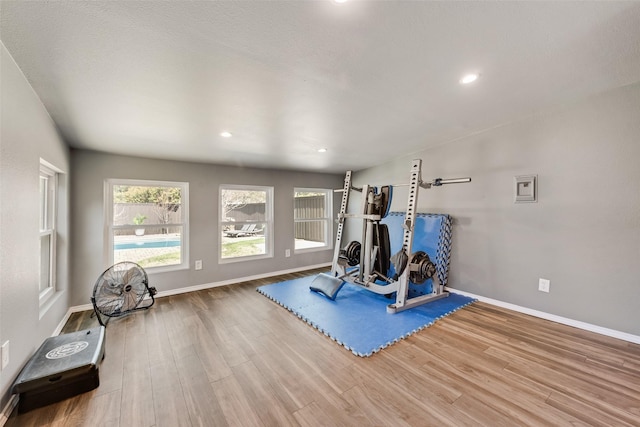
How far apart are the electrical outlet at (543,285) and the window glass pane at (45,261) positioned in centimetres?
515

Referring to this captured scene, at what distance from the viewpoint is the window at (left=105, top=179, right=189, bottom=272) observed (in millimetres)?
3311

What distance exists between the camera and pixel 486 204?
125 inches

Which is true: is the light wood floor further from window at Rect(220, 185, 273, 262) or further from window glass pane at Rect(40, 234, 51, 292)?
window at Rect(220, 185, 273, 262)

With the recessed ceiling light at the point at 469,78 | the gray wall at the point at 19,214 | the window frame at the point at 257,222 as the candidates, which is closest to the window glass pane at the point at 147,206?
the window frame at the point at 257,222

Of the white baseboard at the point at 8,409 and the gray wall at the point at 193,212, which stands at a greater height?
the gray wall at the point at 193,212

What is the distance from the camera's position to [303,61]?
62.3 inches

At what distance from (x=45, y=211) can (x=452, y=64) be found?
3.90 metres

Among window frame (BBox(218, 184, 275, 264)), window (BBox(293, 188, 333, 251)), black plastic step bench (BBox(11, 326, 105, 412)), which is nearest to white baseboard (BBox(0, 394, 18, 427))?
black plastic step bench (BBox(11, 326, 105, 412))

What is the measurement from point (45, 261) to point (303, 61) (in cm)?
314

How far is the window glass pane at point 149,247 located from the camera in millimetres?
3346

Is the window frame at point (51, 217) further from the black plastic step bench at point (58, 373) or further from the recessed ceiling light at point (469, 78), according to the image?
the recessed ceiling light at point (469, 78)

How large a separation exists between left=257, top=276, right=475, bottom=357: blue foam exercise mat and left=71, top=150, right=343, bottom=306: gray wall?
0.99 meters

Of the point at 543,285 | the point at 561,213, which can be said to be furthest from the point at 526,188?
the point at 543,285

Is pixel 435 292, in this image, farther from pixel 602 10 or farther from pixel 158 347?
pixel 158 347
